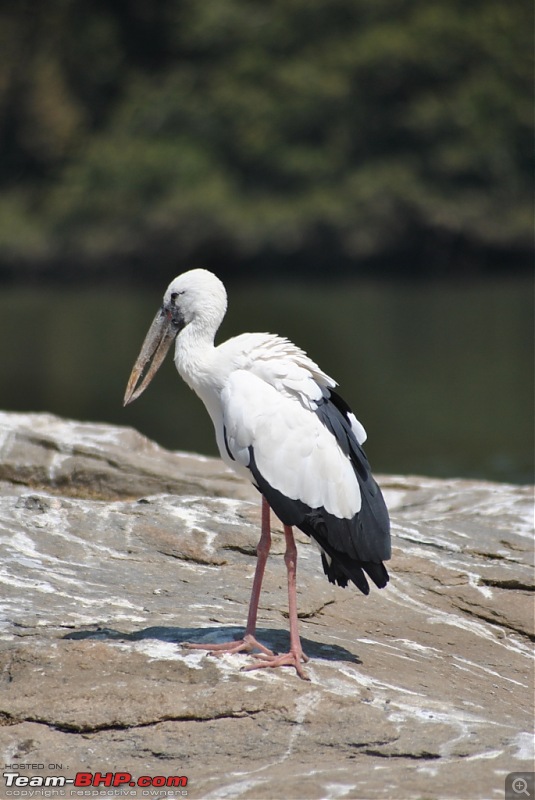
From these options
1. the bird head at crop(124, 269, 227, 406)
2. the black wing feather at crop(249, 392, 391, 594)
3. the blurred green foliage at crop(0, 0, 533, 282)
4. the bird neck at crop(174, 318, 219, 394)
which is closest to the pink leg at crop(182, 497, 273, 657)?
the black wing feather at crop(249, 392, 391, 594)

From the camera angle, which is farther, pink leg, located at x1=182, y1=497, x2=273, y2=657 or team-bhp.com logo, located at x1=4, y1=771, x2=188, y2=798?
pink leg, located at x1=182, y1=497, x2=273, y2=657

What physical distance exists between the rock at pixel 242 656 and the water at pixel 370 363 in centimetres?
964

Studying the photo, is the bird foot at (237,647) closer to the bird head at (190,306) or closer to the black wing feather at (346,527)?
the black wing feather at (346,527)

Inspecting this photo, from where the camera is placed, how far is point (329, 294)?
39.3 metres

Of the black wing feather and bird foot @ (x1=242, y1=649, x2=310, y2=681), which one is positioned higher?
the black wing feather

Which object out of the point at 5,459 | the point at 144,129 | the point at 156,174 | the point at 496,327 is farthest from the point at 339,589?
the point at 144,129

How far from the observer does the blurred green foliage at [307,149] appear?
43.9 metres

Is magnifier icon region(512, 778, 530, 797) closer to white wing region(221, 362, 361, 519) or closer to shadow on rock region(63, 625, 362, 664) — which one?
shadow on rock region(63, 625, 362, 664)

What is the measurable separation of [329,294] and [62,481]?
31.3m

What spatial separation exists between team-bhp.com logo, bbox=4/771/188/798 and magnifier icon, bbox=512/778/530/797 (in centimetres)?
122

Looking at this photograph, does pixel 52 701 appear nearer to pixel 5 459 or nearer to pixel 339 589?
pixel 339 589

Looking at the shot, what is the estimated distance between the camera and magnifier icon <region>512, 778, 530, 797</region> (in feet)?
14.5

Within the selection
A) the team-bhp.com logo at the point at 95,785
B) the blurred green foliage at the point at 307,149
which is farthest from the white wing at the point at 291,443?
the blurred green foliage at the point at 307,149

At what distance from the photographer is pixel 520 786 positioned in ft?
14.6
